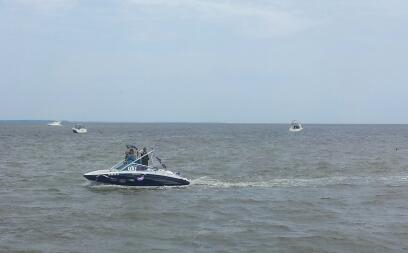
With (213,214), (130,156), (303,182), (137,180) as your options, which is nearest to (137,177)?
(137,180)

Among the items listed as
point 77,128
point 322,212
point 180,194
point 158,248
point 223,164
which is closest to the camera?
point 158,248

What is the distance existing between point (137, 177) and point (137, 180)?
17cm

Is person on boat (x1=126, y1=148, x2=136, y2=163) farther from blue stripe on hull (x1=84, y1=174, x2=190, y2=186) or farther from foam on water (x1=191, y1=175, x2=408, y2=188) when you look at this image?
foam on water (x1=191, y1=175, x2=408, y2=188)

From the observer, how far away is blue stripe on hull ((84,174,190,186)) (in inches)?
1152

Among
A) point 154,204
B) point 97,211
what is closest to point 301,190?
point 154,204

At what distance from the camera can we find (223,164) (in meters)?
45.5

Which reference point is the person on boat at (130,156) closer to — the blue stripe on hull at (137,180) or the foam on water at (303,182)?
the blue stripe on hull at (137,180)

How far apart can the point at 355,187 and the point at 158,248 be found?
16.5 m

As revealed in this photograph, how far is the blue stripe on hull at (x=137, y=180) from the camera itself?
29.3m

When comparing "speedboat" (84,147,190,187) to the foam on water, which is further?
the foam on water

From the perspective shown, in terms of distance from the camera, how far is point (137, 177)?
2922cm

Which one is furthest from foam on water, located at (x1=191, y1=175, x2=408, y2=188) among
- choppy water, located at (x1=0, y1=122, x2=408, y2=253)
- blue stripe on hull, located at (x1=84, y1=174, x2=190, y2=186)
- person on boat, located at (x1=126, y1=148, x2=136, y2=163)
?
person on boat, located at (x1=126, y1=148, x2=136, y2=163)

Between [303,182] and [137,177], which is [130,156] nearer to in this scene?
[137,177]

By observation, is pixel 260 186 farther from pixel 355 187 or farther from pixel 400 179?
pixel 400 179
